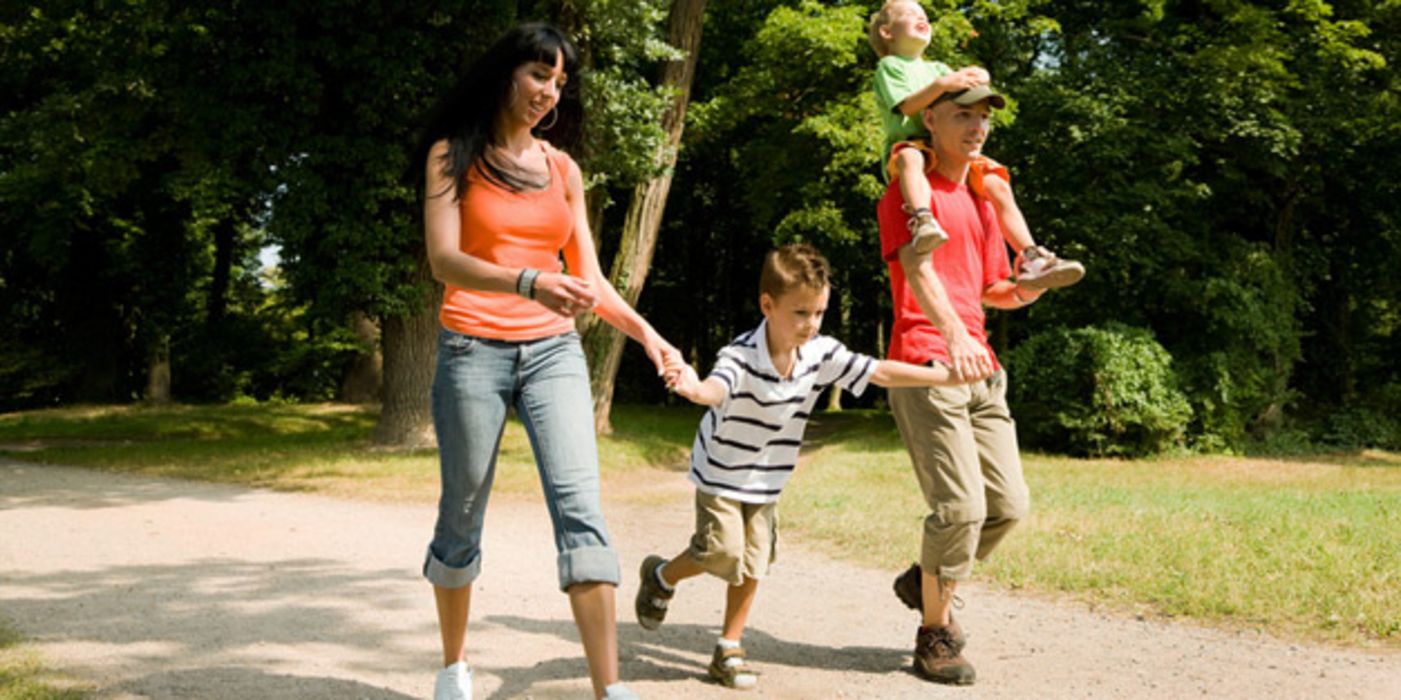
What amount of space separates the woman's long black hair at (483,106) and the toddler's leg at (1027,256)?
1.94 meters

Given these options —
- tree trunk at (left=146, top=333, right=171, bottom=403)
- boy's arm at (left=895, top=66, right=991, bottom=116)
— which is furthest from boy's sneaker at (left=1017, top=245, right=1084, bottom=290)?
tree trunk at (left=146, top=333, right=171, bottom=403)

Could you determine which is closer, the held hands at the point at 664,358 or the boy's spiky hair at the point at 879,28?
the held hands at the point at 664,358

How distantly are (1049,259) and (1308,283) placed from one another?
1778 cm

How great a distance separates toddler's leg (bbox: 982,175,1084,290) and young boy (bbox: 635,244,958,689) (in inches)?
20.5

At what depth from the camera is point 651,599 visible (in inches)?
187

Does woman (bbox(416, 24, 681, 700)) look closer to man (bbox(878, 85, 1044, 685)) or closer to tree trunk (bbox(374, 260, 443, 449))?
man (bbox(878, 85, 1044, 685))

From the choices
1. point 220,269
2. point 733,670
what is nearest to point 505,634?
point 733,670

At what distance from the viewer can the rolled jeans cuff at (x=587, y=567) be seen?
3.37 meters

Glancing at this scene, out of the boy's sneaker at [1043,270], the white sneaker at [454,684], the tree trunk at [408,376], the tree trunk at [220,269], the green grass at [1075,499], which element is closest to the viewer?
the white sneaker at [454,684]

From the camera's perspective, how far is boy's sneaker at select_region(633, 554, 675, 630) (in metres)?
4.73

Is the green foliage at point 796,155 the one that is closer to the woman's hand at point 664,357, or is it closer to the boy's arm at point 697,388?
the boy's arm at point 697,388

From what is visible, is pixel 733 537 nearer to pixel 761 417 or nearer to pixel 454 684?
pixel 761 417

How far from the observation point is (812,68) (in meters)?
18.9

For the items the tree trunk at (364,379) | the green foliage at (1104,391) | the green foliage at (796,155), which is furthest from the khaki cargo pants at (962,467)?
the tree trunk at (364,379)
